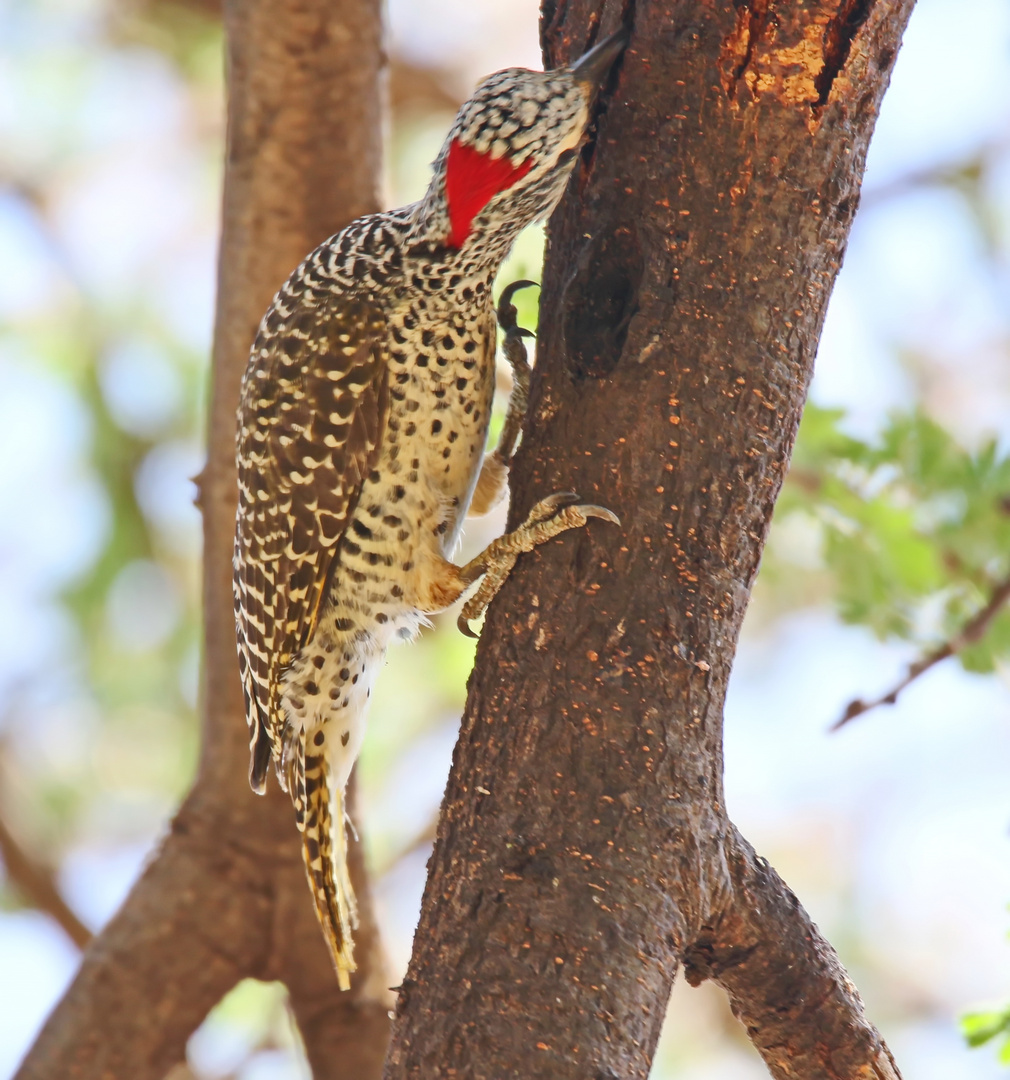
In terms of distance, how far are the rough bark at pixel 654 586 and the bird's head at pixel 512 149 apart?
0.07m

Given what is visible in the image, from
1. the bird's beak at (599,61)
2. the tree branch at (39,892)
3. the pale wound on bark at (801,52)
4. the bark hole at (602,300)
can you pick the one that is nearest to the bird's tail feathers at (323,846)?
the bark hole at (602,300)

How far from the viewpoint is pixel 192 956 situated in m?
3.43

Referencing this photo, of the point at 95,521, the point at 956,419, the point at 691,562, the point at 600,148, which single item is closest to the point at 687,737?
the point at 691,562

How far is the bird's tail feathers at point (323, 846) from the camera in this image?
10.6 ft

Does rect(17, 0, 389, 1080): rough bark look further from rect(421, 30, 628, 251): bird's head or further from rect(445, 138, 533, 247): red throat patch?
rect(445, 138, 533, 247): red throat patch

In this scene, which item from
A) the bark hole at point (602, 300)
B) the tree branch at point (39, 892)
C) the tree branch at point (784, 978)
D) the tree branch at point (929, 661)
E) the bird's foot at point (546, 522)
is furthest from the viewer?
the tree branch at point (39, 892)

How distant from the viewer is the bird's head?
8.07 feet

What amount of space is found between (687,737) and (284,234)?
2.03 metres

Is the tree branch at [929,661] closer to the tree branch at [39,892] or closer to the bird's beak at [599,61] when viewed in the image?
the bird's beak at [599,61]

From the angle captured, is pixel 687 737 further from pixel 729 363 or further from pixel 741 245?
pixel 741 245

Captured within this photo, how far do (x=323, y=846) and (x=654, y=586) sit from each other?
1460mm

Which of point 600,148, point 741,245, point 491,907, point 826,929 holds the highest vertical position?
point 826,929

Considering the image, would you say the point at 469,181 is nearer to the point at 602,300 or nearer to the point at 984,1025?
the point at 602,300

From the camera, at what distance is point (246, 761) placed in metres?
3.64
